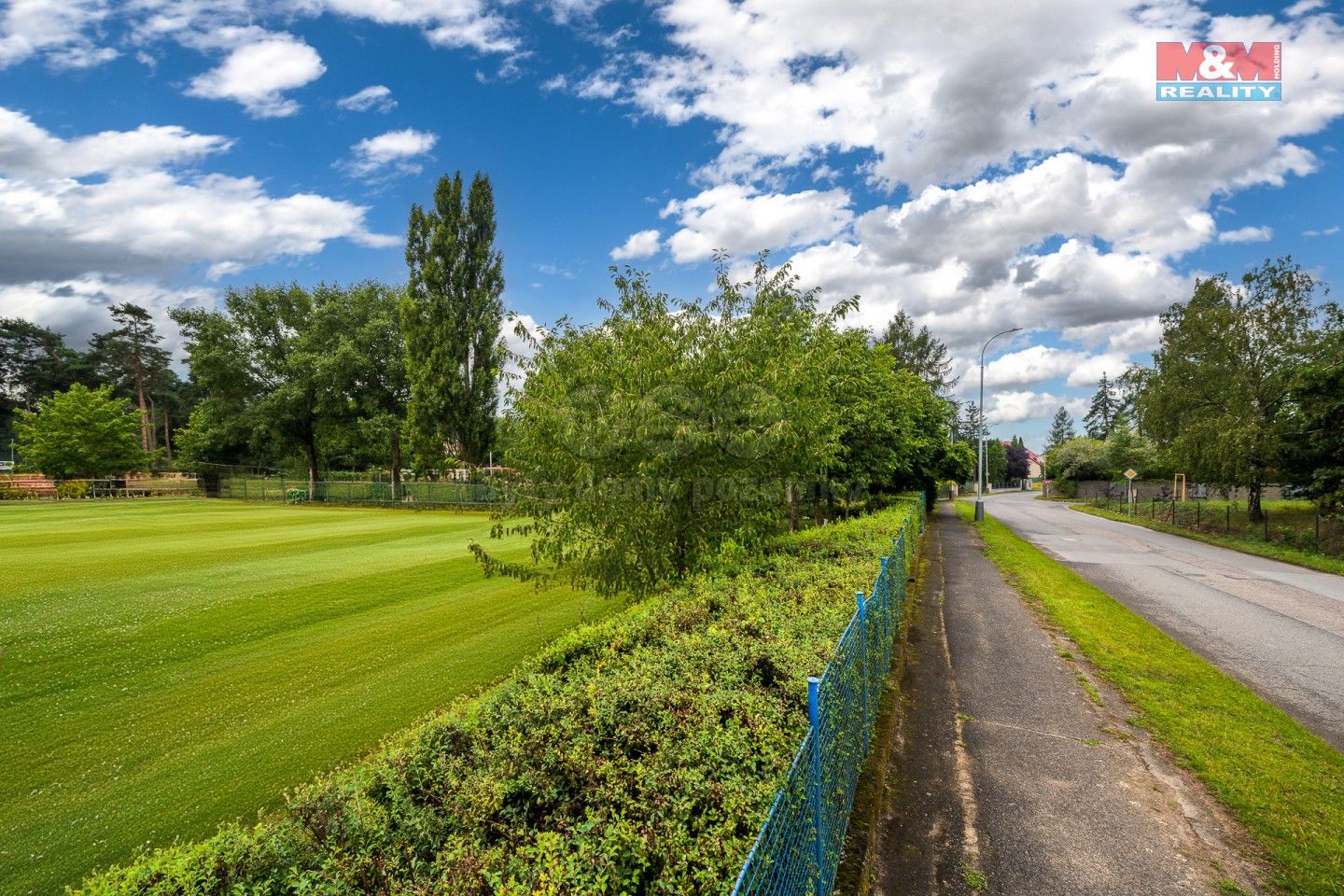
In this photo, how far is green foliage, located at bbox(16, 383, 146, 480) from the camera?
157 ft

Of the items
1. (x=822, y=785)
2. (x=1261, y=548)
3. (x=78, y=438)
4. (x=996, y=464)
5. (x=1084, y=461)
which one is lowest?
(x=1261, y=548)

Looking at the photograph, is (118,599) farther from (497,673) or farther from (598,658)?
(598,658)

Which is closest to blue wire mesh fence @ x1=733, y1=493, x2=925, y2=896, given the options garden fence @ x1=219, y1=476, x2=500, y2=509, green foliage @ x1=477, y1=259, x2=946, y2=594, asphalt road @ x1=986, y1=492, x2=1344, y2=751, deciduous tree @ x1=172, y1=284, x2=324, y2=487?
green foliage @ x1=477, y1=259, x2=946, y2=594

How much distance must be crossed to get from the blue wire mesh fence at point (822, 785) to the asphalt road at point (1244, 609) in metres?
5.59

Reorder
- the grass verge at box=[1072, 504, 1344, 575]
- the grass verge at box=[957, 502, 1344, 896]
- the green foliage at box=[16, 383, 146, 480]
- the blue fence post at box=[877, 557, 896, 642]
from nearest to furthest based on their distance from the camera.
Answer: the grass verge at box=[957, 502, 1344, 896] → the blue fence post at box=[877, 557, 896, 642] → the grass verge at box=[1072, 504, 1344, 575] → the green foliage at box=[16, 383, 146, 480]

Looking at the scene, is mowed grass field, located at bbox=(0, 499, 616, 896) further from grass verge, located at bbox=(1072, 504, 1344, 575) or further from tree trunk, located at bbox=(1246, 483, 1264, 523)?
tree trunk, located at bbox=(1246, 483, 1264, 523)

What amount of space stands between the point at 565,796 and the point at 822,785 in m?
1.43

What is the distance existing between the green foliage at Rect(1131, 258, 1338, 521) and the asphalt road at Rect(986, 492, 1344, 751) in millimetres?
4359

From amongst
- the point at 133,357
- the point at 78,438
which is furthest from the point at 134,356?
the point at 78,438

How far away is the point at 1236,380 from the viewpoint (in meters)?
25.3

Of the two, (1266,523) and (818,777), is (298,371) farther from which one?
(1266,523)

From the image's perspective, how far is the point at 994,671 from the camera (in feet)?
26.6

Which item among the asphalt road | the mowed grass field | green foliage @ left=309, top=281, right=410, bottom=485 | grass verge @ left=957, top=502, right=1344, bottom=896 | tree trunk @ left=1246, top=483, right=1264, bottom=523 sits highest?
green foliage @ left=309, top=281, right=410, bottom=485

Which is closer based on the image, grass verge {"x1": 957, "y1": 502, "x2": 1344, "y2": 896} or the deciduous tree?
grass verge {"x1": 957, "y1": 502, "x2": 1344, "y2": 896}
